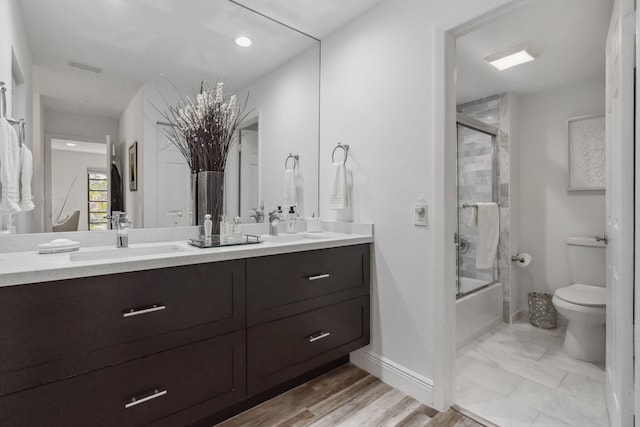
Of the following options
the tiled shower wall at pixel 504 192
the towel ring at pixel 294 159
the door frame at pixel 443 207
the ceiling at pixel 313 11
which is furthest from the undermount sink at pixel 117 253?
the tiled shower wall at pixel 504 192

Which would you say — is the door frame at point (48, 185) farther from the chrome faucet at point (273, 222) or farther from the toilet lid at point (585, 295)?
the toilet lid at point (585, 295)

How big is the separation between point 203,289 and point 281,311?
0.44 m

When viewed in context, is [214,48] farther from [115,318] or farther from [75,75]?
[115,318]

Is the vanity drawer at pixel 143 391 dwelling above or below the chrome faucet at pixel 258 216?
below

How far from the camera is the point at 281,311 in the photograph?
1.66m

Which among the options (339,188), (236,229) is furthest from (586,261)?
(236,229)

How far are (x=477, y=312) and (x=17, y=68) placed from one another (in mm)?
3342

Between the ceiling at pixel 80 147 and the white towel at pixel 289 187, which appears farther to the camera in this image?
the white towel at pixel 289 187

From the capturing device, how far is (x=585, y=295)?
243cm

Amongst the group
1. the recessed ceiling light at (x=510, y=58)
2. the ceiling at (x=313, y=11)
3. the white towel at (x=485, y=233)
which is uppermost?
the ceiling at (x=313, y=11)

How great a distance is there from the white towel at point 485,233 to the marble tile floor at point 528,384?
2.16 ft

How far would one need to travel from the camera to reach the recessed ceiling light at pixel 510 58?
243 centimetres

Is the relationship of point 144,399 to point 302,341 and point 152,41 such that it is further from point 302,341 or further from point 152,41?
point 152,41

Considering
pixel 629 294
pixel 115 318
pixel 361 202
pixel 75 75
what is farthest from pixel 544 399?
pixel 75 75
